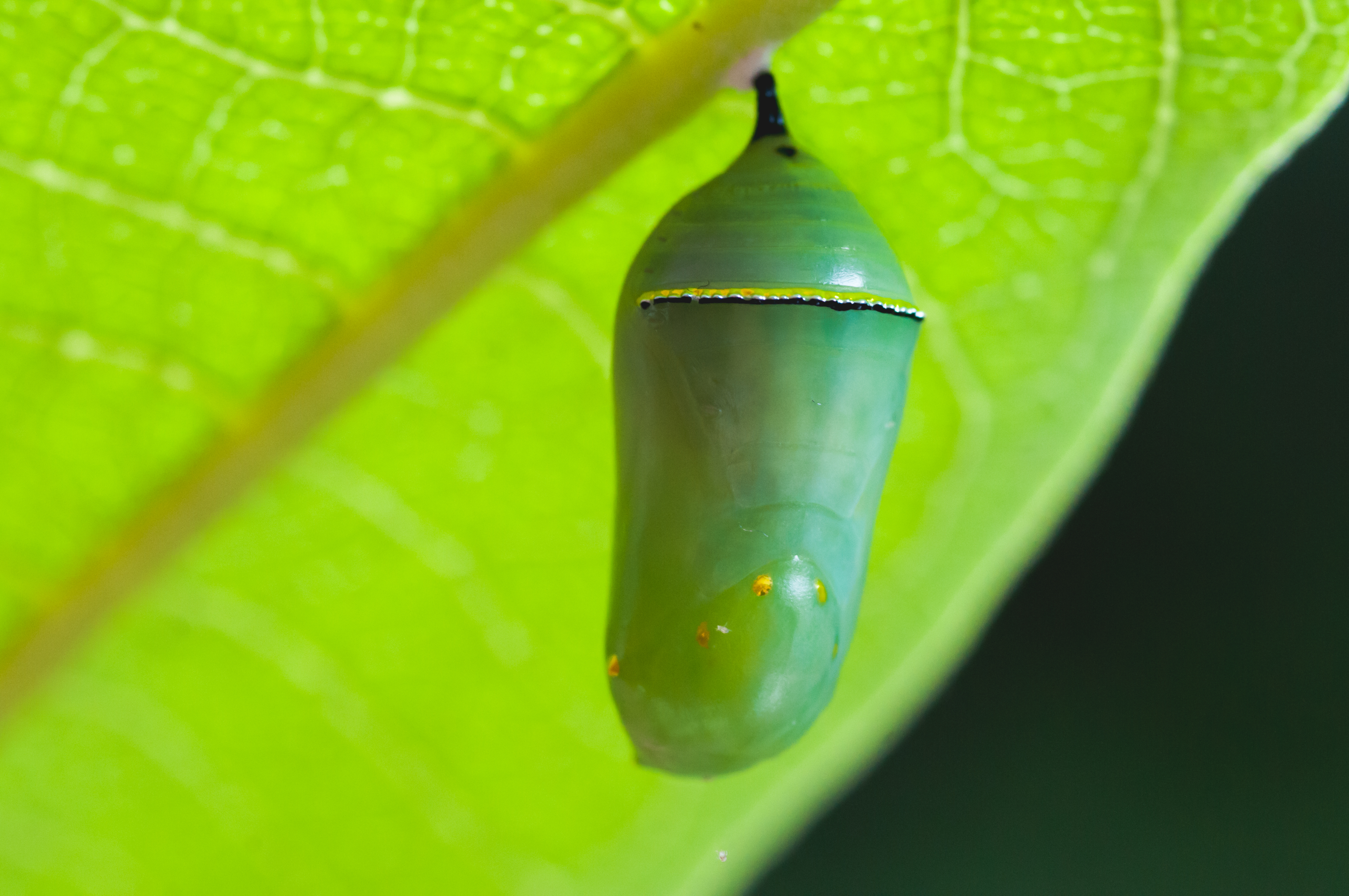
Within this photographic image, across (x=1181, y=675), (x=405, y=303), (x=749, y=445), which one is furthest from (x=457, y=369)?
(x=1181, y=675)

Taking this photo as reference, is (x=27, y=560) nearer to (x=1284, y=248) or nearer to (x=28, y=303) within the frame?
(x=28, y=303)

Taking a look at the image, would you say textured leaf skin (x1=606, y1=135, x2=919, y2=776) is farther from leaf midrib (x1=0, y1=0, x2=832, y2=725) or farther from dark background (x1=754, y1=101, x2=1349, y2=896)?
dark background (x1=754, y1=101, x2=1349, y2=896)

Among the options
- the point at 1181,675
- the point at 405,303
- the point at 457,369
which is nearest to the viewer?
the point at 405,303

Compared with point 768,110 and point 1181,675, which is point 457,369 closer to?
point 768,110

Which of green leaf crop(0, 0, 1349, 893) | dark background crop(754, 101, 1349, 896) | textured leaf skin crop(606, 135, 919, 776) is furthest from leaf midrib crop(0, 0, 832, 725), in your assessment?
dark background crop(754, 101, 1349, 896)

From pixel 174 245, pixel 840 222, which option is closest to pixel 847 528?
pixel 840 222

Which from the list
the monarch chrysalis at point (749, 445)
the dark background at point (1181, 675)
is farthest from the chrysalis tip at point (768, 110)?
the dark background at point (1181, 675)
